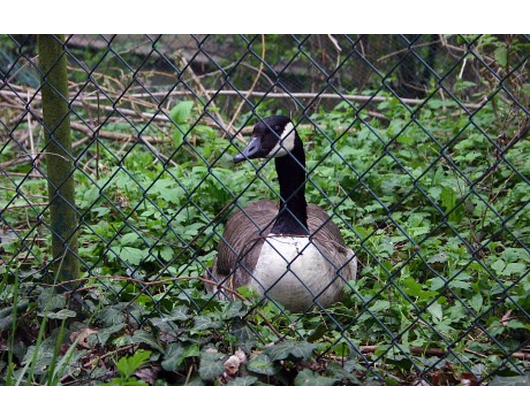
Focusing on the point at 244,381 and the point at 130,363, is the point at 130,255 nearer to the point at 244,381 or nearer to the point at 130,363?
the point at 130,363

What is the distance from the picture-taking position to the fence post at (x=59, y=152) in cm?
306

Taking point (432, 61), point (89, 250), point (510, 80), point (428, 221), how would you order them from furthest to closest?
point (432, 61), point (510, 80), point (428, 221), point (89, 250)

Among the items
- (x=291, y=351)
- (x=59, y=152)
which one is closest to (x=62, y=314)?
(x=59, y=152)

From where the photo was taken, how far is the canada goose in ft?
12.5

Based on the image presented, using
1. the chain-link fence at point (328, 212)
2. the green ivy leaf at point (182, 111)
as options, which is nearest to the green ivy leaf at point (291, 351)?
the chain-link fence at point (328, 212)

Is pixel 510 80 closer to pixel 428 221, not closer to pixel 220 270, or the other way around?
pixel 428 221

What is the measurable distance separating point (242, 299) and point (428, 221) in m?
2.07

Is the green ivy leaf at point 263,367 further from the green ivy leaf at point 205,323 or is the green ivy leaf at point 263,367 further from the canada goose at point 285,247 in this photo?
the canada goose at point 285,247

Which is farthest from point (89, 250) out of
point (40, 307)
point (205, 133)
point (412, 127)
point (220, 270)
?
point (412, 127)

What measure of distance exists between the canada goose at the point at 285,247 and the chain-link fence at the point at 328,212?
0.12 metres

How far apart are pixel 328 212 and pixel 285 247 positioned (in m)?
1.38

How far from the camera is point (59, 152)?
123 inches

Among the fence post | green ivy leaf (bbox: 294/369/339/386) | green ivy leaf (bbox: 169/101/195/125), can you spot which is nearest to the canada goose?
the fence post
